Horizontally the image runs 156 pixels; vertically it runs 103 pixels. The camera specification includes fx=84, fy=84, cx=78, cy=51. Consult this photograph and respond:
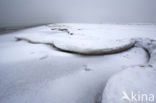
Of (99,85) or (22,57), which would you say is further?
(22,57)

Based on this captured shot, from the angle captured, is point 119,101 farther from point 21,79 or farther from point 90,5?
point 90,5

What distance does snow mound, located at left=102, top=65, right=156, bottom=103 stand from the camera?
25cm

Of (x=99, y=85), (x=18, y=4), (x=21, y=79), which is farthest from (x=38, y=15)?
(x=99, y=85)

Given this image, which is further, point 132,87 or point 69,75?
point 69,75

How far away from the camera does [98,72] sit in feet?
1.34

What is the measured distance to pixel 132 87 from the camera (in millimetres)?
285

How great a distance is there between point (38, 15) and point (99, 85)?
7.27 ft

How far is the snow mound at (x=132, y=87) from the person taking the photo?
0.83 ft

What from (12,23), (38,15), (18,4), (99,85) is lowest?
(99,85)

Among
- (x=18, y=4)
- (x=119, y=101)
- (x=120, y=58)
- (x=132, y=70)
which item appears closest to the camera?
(x=119, y=101)

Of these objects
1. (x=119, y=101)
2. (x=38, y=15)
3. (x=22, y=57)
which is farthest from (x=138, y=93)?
(x=38, y=15)

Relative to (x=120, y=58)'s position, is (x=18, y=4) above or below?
above

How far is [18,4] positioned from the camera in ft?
6.17

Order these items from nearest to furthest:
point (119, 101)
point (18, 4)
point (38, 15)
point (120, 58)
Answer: point (119, 101)
point (120, 58)
point (18, 4)
point (38, 15)
